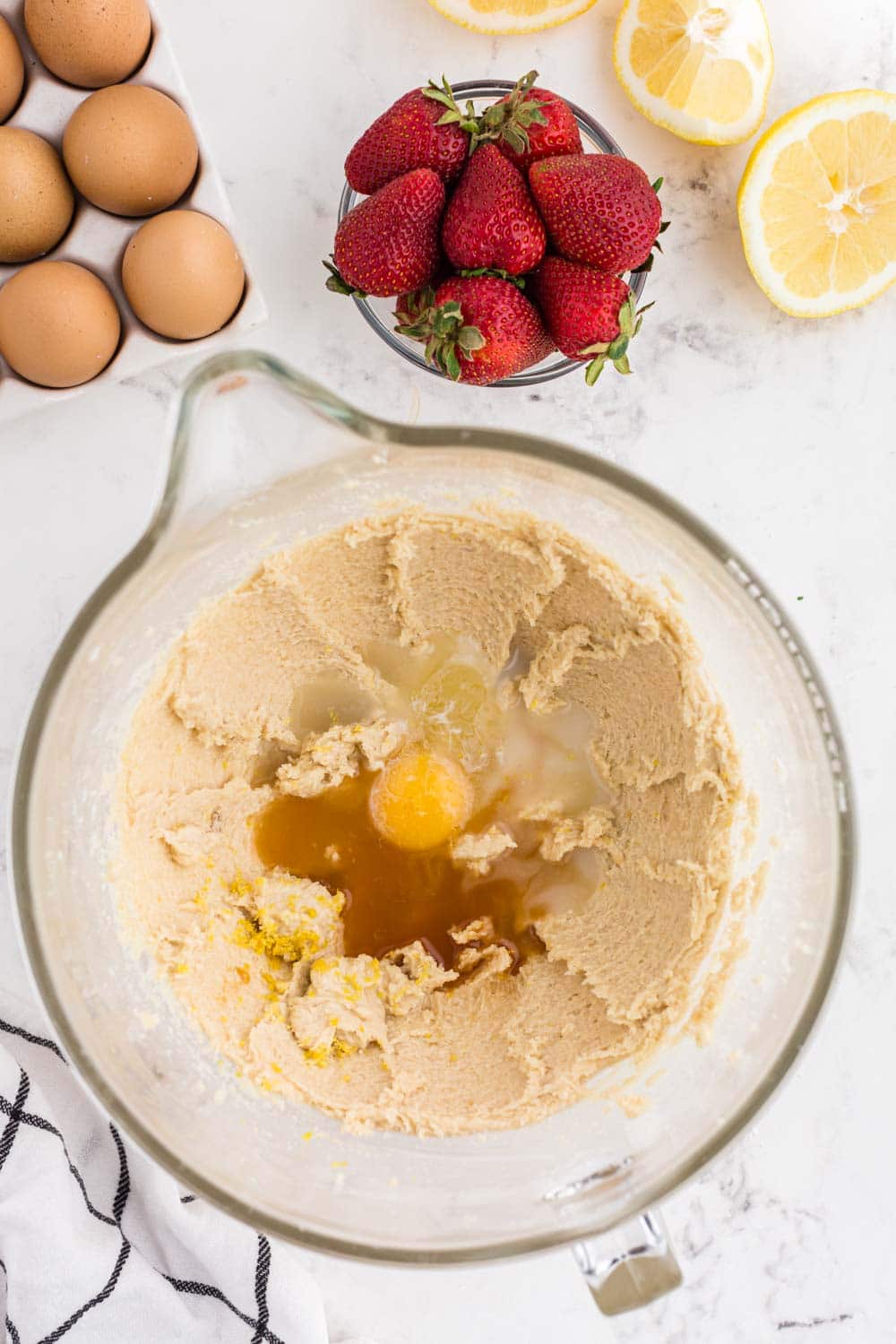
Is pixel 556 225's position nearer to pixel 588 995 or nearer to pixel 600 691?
pixel 600 691

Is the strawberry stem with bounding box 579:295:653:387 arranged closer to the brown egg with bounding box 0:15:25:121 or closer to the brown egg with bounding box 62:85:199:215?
the brown egg with bounding box 62:85:199:215

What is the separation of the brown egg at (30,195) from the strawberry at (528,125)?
0.54 meters

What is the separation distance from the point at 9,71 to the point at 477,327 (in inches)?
26.9

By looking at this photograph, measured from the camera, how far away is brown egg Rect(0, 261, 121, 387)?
1354 millimetres

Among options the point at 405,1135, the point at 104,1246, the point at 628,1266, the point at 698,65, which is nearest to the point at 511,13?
the point at 698,65

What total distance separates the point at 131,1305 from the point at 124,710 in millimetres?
869

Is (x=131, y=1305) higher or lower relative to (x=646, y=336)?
lower

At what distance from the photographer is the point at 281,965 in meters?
1.47

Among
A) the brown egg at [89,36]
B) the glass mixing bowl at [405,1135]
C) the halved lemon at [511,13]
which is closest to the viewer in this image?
the glass mixing bowl at [405,1135]

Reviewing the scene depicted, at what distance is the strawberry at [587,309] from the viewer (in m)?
1.33

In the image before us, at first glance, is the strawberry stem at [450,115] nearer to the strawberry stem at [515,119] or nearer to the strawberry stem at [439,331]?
the strawberry stem at [515,119]

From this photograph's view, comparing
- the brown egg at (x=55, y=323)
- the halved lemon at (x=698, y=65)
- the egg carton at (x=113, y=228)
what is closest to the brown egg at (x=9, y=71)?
the egg carton at (x=113, y=228)

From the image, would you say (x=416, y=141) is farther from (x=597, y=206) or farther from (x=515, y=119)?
(x=597, y=206)

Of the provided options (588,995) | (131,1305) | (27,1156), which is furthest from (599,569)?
(131,1305)
